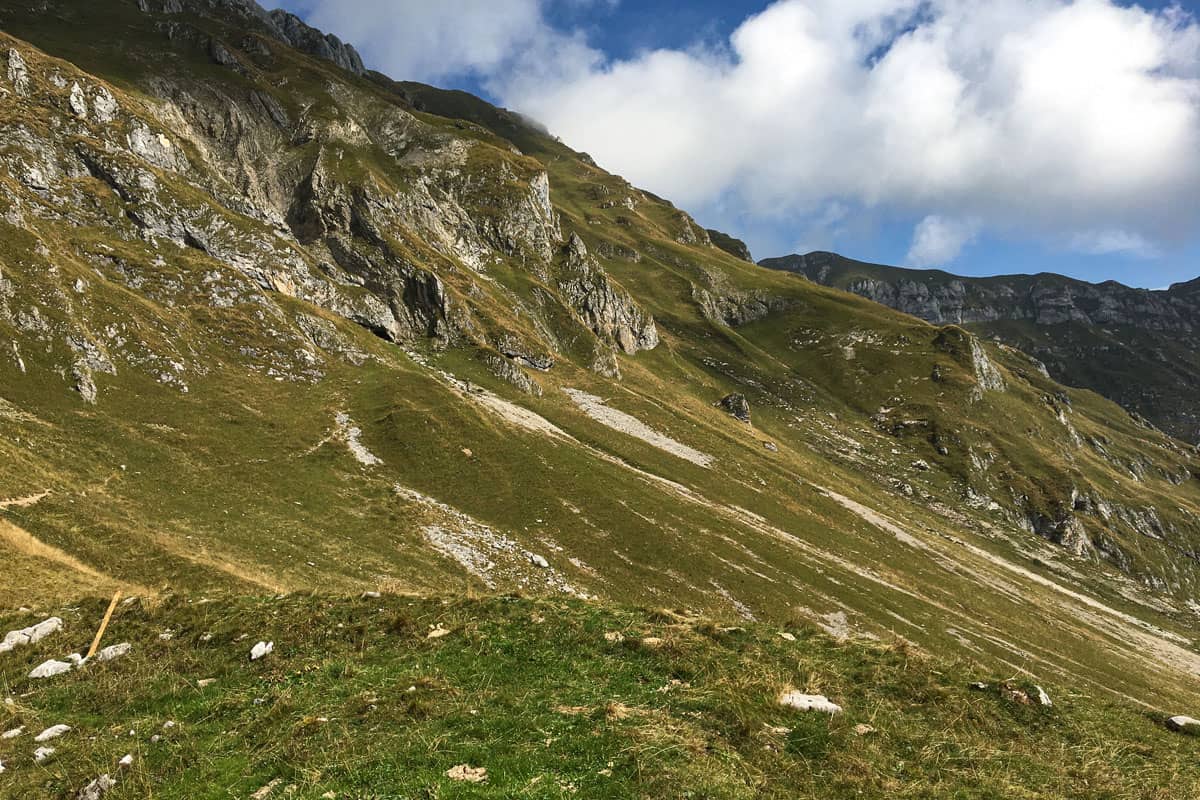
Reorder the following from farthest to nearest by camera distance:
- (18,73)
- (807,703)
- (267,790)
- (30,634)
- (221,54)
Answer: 1. (221,54)
2. (18,73)
3. (30,634)
4. (807,703)
5. (267,790)

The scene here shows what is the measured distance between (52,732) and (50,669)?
4.84m

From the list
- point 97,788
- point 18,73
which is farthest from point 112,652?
point 18,73

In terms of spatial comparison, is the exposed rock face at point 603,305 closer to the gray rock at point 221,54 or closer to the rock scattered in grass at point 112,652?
the gray rock at point 221,54

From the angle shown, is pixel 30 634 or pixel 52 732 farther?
pixel 30 634

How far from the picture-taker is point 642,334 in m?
192

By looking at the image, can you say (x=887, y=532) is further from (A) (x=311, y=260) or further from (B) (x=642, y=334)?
(A) (x=311, y=260)

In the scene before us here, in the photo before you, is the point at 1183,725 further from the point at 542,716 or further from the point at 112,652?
the point at 112,652

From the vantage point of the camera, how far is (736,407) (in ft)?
535

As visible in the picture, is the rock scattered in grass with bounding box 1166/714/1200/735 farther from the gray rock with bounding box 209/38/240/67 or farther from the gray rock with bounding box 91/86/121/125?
the gray rock with bounding box 209/38/240/67

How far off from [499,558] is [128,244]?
7398 centimetres

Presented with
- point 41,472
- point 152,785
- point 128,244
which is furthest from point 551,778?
point 128,244

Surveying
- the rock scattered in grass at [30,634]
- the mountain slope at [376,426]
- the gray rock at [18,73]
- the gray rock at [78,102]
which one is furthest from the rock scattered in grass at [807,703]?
the gray rock at [18,73]

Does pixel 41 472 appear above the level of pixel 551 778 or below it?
below

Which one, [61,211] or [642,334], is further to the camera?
[642,334]
